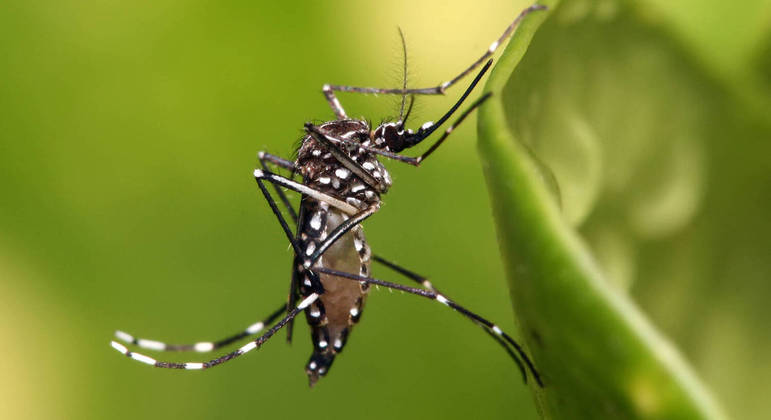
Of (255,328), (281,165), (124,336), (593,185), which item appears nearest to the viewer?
(593,185)

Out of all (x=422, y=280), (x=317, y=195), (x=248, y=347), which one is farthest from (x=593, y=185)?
(x=317, y=195)

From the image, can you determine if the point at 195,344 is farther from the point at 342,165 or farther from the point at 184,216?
the point at 342,165

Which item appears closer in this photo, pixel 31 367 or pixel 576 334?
pixel 576 334

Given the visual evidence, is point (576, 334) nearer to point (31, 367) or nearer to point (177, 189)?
point (177, 189)

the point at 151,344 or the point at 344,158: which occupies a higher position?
the point at 344,158

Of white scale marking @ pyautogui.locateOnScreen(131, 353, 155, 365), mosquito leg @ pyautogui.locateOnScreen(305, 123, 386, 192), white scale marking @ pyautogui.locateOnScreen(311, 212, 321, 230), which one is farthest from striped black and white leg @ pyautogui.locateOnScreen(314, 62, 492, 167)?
white scale marking @ pyautogui.locateOnScreen(131, 353, 155, 365)

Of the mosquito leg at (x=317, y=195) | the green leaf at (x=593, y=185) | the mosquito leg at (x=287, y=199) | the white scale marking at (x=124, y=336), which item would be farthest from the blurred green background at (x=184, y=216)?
the green leaf at (x=593, y=185)

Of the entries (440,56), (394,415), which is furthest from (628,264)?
(440,56)
